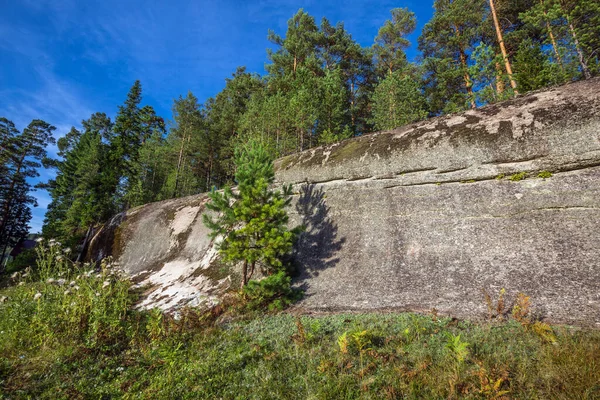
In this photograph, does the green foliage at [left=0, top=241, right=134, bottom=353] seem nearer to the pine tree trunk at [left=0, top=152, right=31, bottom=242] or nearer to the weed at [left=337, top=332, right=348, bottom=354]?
the weed at [left=337, top=332, right=348, bottom=354]

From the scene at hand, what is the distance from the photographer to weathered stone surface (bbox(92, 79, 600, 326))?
6.68 m

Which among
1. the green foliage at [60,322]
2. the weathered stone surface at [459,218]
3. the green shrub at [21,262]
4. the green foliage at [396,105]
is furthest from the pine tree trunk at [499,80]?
the green shrub at [21,262]

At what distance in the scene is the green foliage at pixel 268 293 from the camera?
26.5 ft

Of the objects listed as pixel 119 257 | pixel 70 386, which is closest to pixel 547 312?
pixel 70 386

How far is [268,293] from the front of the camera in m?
8.23

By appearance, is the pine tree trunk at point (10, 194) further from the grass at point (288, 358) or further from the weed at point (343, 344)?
the weed at point (343, 344)

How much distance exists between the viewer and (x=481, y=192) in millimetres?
8641

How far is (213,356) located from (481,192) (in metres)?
9.40

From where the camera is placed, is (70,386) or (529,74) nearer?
(70,386)

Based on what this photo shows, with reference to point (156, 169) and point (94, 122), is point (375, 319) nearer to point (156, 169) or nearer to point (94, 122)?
point (156, 169)

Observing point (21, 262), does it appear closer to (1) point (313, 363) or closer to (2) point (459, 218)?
(1) point (313, 363)

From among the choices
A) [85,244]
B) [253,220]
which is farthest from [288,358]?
[85,244]

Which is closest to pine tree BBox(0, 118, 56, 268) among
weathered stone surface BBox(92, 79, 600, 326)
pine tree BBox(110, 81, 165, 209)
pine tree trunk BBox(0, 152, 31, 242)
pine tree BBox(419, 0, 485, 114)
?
pine tree trunk BBox(0, 152, 31, 242)

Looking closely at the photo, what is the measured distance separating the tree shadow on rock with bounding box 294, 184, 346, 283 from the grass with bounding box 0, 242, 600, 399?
285 centimetres
